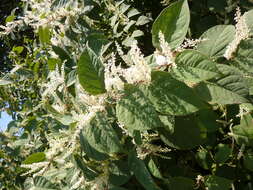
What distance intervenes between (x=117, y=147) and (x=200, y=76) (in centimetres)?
27

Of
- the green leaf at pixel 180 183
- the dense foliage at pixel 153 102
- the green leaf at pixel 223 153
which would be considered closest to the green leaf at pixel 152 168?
the dense foliage at pixel 153 102

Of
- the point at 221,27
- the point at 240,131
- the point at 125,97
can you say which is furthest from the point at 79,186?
the point at 221,27

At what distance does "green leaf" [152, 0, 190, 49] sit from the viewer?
833 millimetres

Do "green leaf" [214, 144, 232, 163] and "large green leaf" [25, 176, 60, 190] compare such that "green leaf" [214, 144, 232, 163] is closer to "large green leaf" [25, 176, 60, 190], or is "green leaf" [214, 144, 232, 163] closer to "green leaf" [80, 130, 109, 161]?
"green leaf" [80, 130, 109, 161]

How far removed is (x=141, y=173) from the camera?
88cm

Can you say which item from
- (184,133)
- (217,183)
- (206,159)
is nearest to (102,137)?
(184,133)

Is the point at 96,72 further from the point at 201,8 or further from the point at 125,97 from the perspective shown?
the point at 201,8

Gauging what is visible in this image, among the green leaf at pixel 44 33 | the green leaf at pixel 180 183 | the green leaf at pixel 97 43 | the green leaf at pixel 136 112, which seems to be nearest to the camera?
the green leaf at pixel 136 112

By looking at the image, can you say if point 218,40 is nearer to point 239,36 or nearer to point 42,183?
Result: point 239,36

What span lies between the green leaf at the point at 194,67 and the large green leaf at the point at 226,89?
Result: 6cm

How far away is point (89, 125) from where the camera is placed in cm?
83

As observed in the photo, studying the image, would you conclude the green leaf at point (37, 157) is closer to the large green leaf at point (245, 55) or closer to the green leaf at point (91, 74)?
the green leaf at point (91, 74)

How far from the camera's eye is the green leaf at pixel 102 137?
2.63 ft

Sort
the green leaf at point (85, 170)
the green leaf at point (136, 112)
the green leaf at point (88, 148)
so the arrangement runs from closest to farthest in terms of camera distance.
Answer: the green leaf at point (136, 112), the green leaf at point (88, 148), the green leaf at point (85, 170)
